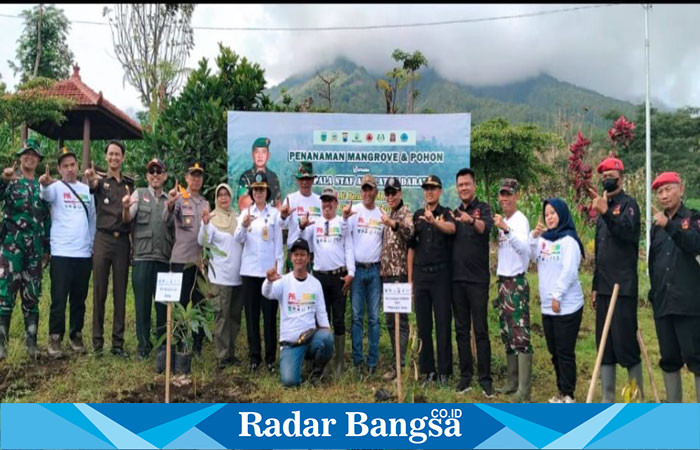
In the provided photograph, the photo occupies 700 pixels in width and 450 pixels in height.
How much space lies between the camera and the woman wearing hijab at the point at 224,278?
17.9 ft

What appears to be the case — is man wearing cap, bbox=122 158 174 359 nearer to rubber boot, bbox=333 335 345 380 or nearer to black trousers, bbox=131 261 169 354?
black trousers, bbox=131 261 169 354

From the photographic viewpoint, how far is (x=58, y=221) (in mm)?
5414

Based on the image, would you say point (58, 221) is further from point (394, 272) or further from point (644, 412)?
Result: point (644, 412)

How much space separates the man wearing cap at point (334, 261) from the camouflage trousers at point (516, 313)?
4.56 ft

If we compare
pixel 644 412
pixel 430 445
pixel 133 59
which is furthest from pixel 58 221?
pixel 133 59

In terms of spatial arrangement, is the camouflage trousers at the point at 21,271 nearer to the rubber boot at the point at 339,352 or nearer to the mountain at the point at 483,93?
the rubber boot at the point at 339,352

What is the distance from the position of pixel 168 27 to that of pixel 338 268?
1657cm

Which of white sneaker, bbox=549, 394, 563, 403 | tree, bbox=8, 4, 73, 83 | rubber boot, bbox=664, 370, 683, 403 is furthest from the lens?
tree, bbox=8, 4, 73, 83

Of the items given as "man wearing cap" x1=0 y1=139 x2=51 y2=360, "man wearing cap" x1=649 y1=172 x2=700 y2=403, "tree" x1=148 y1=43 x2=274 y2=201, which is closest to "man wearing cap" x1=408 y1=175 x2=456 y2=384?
"man wearing cap" x1=649 y1=172 x2=700 y2=403

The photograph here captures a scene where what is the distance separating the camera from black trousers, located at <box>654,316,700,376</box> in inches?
165

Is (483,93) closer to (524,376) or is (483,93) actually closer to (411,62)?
(411,62)

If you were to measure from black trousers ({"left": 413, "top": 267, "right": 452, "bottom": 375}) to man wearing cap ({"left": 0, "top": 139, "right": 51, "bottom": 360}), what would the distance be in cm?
351

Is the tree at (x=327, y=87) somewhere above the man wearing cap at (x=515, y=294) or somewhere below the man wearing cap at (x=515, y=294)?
above

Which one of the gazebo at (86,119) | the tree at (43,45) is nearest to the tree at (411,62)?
the gazebo at (86,119)
